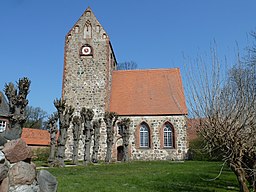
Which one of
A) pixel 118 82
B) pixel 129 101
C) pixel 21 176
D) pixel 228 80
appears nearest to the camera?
pixel 21 176

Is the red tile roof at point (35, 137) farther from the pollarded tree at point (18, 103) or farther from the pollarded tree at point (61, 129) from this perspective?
the pollarded tree at point (18, 103)

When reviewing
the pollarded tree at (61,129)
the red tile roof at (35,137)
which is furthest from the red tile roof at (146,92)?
the red tile roof at (35,137)

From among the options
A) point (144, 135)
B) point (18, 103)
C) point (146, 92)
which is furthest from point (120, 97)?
point (18, 103)

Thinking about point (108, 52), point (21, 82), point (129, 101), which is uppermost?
point (108, 52)

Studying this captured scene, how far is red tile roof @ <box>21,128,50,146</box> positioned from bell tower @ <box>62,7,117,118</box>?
935 centimetres

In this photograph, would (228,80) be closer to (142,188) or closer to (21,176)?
(142,188)

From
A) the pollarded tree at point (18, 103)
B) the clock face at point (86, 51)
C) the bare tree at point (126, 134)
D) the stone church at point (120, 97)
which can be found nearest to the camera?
the pollarded tree at point (18, 103)

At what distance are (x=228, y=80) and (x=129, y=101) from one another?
1849cm

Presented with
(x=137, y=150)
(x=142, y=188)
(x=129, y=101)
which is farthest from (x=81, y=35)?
(x=142, y=188)

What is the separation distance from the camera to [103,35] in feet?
84.6

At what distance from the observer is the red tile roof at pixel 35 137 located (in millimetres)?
30808

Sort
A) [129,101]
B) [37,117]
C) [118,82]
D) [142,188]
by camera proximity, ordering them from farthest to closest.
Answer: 1. [37,117]
2. [118,82]
3. [129,101]
4. [142,188]

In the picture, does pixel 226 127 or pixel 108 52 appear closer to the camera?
pixel 226 127

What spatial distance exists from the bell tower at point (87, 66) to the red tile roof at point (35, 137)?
9.35 metres
